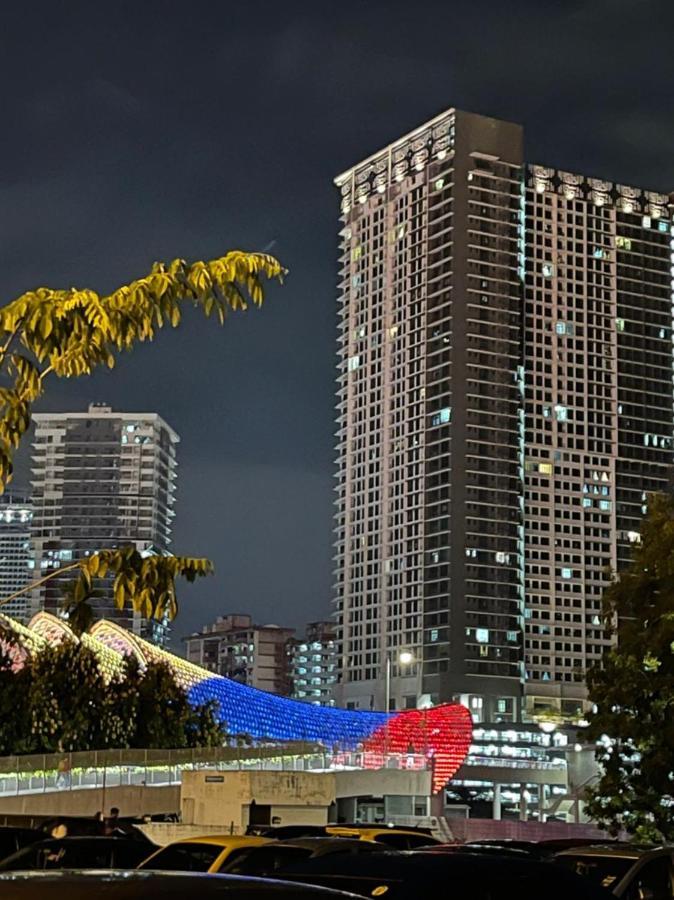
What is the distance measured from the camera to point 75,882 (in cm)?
405

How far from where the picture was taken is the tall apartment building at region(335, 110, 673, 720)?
160750 mm

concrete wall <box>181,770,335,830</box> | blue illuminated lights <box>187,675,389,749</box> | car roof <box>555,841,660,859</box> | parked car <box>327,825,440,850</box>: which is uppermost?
blue illuminated lights <box>187,675,389,749</box>

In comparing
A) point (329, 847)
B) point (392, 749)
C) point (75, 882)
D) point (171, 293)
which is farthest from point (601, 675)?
point (392, 749)

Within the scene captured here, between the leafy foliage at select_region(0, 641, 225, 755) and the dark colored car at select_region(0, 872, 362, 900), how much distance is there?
61.4m

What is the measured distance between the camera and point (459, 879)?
23.3 ft

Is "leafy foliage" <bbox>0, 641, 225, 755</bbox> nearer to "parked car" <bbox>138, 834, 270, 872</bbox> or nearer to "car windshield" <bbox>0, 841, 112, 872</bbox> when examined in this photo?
"car windshield" <bbox>0, 841, 112, 872</bbox>

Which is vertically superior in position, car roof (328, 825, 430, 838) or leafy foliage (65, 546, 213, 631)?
leafy foliage (65, 546, 213, 631)

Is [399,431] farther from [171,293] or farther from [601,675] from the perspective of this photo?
[171,293]

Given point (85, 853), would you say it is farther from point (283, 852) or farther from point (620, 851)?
point (620, 851)

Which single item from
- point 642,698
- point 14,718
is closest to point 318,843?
point 642,698

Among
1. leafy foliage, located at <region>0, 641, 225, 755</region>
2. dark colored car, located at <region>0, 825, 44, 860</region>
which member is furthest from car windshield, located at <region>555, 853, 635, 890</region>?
leafy foliage, located at <region>0, 641, 225, 755</region>

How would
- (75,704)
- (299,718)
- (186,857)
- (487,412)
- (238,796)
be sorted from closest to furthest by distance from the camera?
(186,857) < (238,796) < (75,704) < (299,718) < (487,412)

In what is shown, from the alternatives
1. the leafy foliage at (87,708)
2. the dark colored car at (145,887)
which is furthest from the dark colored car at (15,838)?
the leafy foliage at (87,708)

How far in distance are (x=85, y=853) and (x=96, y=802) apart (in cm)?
3802
